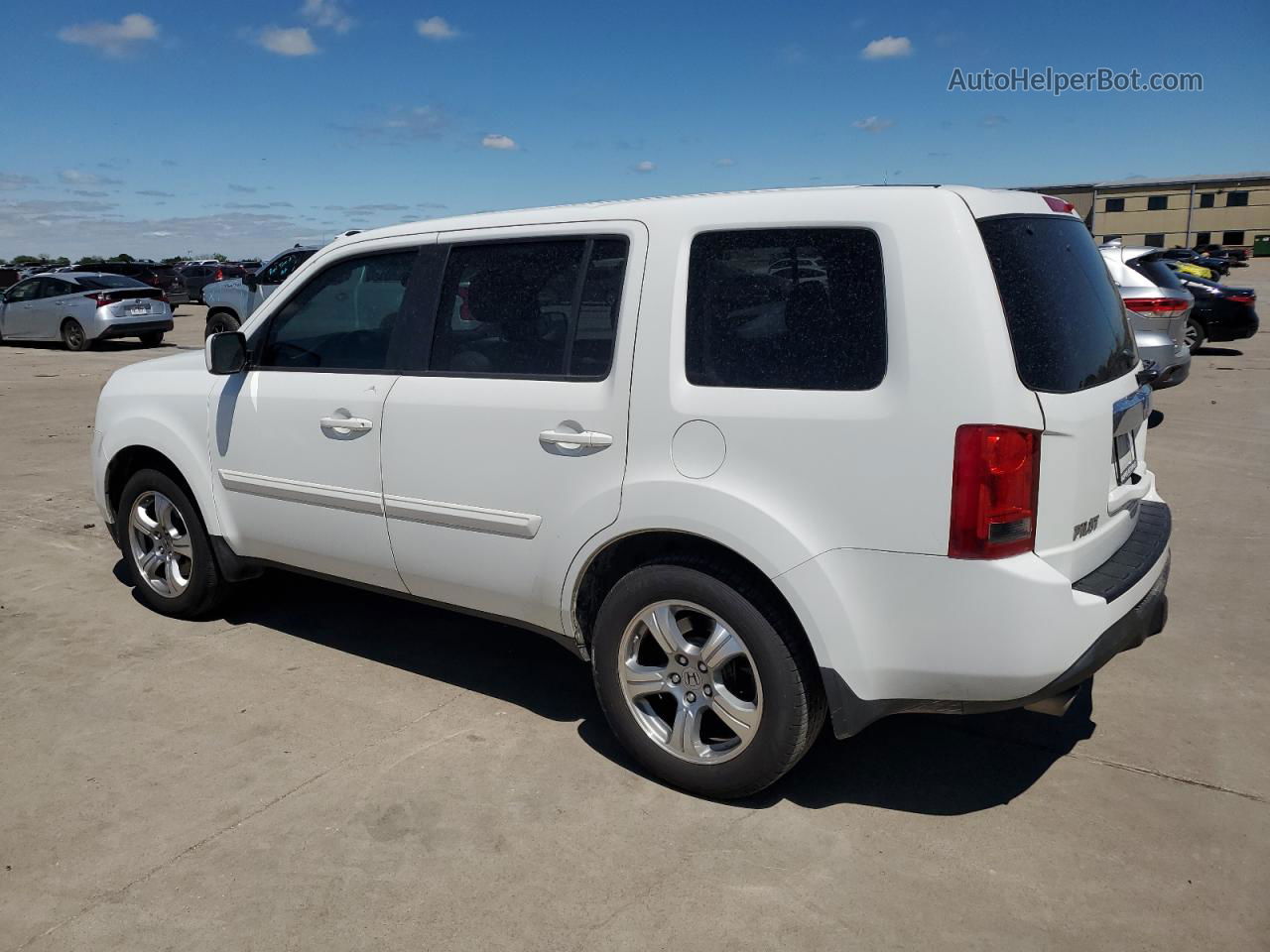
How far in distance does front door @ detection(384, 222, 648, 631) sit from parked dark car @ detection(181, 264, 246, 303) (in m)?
37.2

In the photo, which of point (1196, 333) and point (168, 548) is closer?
point (168, 548)

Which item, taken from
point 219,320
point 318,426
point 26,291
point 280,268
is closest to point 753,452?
point 318,426

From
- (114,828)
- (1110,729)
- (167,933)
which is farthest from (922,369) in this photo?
(114,828)

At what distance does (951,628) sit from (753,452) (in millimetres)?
751

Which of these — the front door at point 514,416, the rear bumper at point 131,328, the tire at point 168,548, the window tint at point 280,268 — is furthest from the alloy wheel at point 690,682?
the rear bumper at point 131,328

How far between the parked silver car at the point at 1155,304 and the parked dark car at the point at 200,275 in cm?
3344

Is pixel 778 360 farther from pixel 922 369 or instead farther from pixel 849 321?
pixel 922 369

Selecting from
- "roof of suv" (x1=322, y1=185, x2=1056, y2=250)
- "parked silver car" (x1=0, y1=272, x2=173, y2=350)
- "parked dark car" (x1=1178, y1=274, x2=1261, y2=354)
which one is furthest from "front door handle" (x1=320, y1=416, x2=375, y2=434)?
"parked silver car" (x1=0, y1=272, x2=173, y2=350)

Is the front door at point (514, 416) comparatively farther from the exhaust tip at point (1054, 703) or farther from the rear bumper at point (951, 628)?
the exhaust tip at point (1054, 703)

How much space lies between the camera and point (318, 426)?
4285 millimetres

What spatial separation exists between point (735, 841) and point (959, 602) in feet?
3.36

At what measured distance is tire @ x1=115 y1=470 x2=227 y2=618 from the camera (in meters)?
4.99

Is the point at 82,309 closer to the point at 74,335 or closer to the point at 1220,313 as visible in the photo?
the point at 74,335

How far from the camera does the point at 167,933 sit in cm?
283
